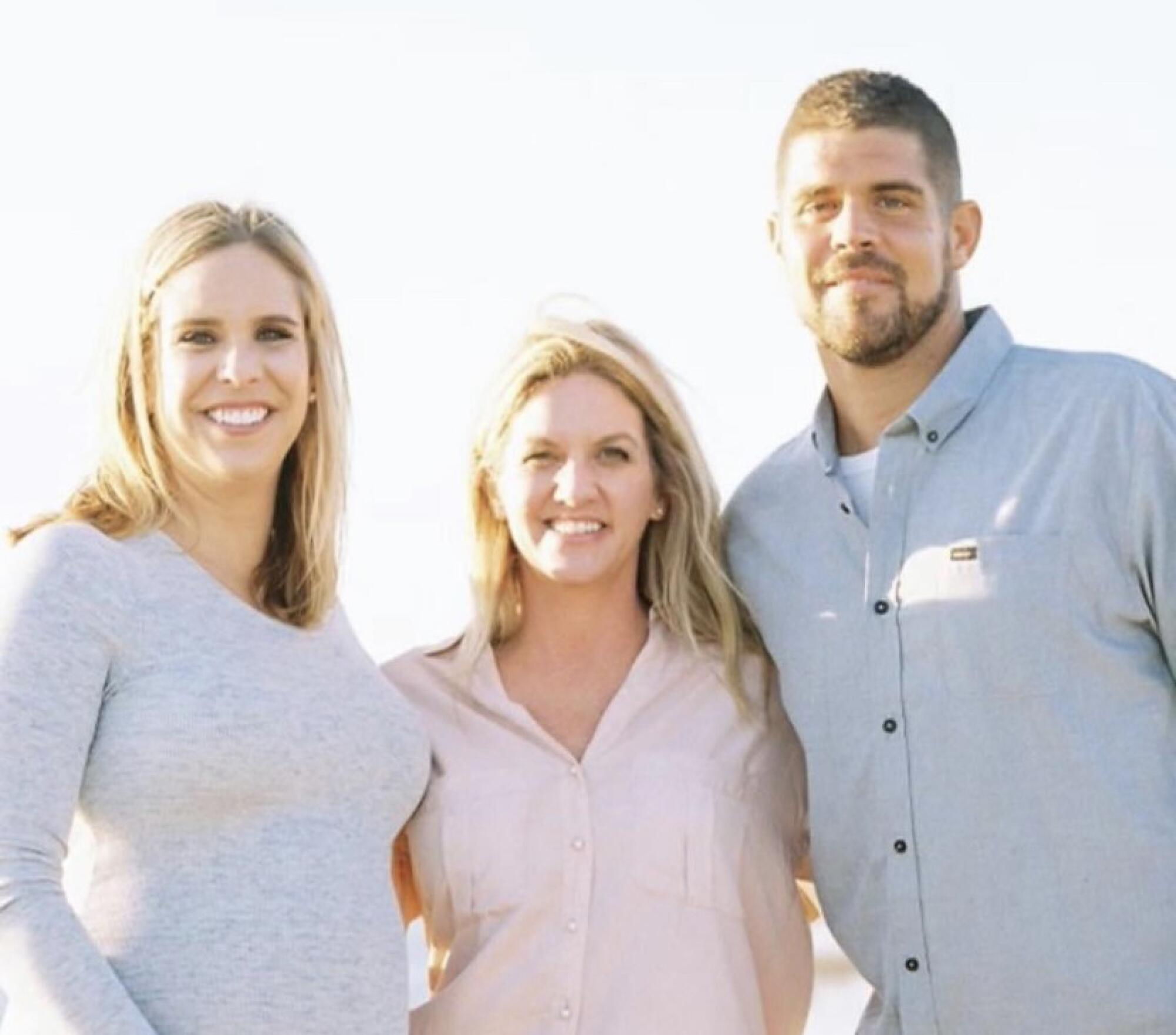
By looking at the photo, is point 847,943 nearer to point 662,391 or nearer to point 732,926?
point 732,926

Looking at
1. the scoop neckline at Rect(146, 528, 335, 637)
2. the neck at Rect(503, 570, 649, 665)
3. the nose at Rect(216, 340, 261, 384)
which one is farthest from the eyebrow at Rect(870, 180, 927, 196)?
the scoop neckline at Rect(146, 528, 335, 637)

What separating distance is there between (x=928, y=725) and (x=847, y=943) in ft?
1.94

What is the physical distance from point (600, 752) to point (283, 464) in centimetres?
98

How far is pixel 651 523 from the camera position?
519cm

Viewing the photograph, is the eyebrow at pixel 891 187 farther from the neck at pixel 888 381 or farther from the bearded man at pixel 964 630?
the neck at pixel 888 381

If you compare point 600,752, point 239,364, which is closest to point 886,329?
point 600,752

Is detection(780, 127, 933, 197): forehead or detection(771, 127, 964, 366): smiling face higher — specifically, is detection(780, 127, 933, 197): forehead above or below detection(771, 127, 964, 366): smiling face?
above

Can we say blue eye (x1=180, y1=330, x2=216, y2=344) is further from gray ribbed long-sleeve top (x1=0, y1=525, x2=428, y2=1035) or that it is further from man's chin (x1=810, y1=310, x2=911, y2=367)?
man's chin (x1=810, y1=310, x2=911, y2=367)

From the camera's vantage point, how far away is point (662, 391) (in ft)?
16.8

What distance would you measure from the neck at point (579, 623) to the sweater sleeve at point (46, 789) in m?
1.52

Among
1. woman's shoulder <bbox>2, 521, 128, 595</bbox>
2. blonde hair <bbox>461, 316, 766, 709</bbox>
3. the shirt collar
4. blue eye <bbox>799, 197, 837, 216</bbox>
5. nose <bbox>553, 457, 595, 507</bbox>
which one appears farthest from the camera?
blonde hair <bbox>461, 316, 766, 709</bbox>

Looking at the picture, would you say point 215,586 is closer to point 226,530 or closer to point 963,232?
point 226,530

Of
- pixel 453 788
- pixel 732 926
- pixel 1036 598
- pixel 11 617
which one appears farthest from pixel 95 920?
pixel 1036 598

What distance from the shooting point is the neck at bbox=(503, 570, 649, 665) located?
5.00 metres
